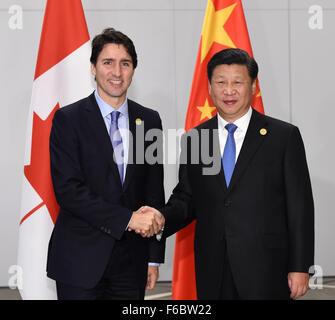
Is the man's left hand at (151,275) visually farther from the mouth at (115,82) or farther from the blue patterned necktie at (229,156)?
the mouth at (115,82)

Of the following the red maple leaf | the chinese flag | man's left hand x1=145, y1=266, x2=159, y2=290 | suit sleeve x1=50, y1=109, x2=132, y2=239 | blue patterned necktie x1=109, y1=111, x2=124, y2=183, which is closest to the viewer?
suit sleeve x1=50, y1=109, x2=132, y2=239

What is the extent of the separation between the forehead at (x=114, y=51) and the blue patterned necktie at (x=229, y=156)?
602 millimetres

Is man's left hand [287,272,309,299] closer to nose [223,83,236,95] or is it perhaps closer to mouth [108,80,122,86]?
nose [223,83,236,95]

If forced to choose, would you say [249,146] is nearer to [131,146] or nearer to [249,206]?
[249,206]

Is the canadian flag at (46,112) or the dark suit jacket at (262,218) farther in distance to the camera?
the canadian flag at (46,112)

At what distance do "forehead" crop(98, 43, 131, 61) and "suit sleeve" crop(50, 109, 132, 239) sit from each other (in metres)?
0.34

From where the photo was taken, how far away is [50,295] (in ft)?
10.4

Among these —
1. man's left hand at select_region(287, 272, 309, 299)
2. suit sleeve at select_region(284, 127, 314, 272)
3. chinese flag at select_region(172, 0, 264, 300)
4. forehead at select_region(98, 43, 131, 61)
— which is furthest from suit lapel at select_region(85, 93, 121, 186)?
chinese flag at select_region(172, 0, 264, 300)

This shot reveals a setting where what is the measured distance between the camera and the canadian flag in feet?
10.3

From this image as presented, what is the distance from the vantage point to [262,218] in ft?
6.95

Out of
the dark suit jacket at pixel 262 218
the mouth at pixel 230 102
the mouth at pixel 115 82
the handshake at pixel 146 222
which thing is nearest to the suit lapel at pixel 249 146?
the dark suit jacket at pixel 262 218

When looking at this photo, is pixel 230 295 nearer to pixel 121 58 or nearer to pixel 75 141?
pixel 75 141

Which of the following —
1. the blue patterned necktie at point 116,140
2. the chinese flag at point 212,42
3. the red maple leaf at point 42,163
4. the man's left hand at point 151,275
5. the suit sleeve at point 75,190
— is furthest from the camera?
the chinese flag at point 212,42

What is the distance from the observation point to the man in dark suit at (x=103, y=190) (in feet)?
6.88
